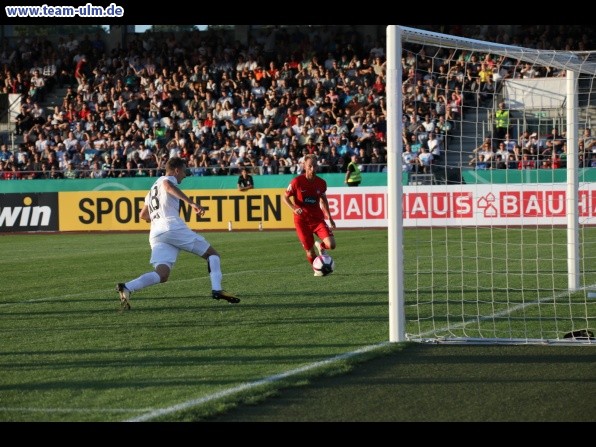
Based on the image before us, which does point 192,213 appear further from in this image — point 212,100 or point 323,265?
point 323,265

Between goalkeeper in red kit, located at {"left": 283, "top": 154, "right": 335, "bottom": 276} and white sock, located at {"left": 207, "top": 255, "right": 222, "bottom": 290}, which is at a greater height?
goalkeeper in red kit, located at {"left": 283, "top": 154, "right": 335, "bottom": 276}

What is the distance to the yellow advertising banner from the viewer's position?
31.0 m

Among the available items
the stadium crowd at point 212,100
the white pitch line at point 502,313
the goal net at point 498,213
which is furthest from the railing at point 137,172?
the white pitch line at point 502,313

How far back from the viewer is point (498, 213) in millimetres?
26969

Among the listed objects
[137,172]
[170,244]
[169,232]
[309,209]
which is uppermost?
[137,172]

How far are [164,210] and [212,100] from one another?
26.8 metres

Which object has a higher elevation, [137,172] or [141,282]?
[137,172]

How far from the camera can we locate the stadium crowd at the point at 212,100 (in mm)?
34000

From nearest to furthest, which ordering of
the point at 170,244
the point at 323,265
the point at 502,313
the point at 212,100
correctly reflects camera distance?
the point at 502,313
the point at 170,244
the point at 323,265
the point at 212,100

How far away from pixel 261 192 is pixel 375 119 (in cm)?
538

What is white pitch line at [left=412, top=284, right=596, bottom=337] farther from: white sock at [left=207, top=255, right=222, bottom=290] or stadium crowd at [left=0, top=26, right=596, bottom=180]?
stadium crowd at [left=0, top=26, right=596, bottom=180]

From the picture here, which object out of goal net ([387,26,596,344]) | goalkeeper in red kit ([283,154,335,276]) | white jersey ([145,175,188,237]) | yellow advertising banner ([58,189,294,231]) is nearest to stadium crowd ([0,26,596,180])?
yellow advertising banner ([58,189,294,231])

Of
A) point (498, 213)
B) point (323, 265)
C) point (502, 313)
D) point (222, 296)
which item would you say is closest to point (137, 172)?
point (498, 213)

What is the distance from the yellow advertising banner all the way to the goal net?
15.5 ft
